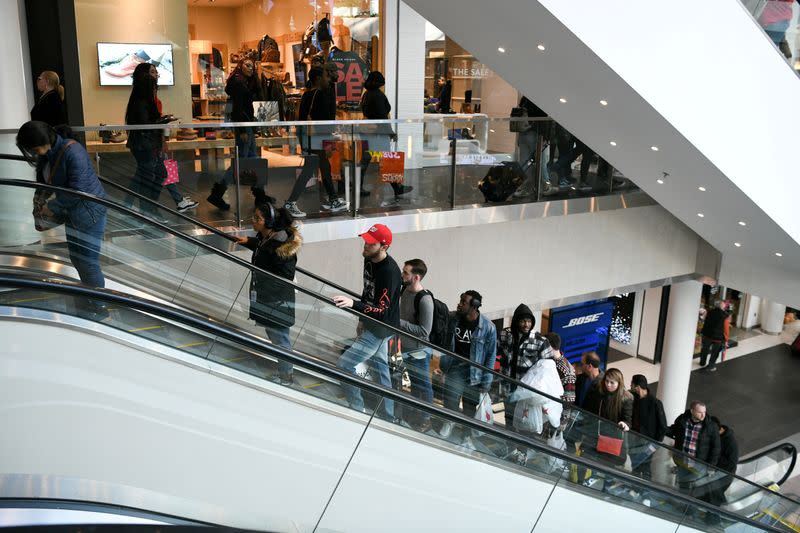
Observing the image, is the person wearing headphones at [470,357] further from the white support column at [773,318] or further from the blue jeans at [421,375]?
the white support column at [773,318]

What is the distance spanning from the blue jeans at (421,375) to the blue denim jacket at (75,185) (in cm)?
252

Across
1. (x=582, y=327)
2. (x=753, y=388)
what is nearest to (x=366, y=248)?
(x=582, y=327)

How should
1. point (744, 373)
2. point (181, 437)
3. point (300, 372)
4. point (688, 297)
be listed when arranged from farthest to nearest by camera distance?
point (744, 373) → point (688, 297) → point (300, 372) → point (181, 437)

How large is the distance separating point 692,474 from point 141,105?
706 cm

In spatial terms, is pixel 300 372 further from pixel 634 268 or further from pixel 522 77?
pixel 634 268

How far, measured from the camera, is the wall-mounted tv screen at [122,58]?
10.7 metres

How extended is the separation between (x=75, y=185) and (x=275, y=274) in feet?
5.47

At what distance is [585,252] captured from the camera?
11.6 m

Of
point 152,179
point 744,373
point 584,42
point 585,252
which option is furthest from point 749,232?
point 744,373

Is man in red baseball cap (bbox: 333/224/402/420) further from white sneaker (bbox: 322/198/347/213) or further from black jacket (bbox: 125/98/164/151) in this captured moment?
white sneaker (bbox: 322/198/347/213)

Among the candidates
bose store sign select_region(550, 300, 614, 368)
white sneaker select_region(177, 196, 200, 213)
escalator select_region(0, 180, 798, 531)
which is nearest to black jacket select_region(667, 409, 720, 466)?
escalator select_region(0, 180, 798, 531)

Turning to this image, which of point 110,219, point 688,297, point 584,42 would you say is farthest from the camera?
→ point 688,297

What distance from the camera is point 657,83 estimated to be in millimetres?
6551

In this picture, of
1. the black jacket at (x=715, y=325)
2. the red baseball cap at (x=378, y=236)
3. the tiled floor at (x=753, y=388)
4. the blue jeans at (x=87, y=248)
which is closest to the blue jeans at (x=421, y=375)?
the red baseball cap at (x=378, y=236)
